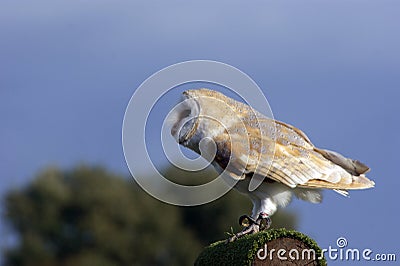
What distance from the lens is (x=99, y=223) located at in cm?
4491

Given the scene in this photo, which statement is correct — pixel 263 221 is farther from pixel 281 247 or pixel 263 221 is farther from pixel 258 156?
pixel 281 247

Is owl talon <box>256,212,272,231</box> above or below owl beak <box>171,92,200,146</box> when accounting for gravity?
below

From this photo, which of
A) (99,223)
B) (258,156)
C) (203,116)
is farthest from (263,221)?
(99,223)

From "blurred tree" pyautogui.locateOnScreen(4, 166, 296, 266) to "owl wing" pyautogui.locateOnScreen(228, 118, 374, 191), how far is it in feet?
99.0

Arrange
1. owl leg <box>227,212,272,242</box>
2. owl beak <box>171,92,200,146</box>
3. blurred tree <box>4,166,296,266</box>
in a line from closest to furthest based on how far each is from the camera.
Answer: owl leg <box>227,212,272,242</box>
owl beak <box>171,92,200,146</box>
blurred tree <box>4,166,296,266</box>

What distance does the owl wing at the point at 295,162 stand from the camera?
34.4 feet

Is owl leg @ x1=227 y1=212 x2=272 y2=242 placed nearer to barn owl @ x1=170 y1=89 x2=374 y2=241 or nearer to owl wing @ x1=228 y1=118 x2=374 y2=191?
barn owl @ x1=170 y1=89 x2=374 y2=241

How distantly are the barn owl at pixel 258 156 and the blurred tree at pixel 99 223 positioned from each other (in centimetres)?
3027

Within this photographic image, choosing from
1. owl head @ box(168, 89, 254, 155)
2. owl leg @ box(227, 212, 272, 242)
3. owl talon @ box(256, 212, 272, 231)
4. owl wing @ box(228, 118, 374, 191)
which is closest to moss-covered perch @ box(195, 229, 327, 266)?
owl leg @ box(227, 212, 272, 242)

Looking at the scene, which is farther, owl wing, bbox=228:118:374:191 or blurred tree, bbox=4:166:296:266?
blurred tree, bbox=4:166:296:266

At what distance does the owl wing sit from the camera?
10.5 meters

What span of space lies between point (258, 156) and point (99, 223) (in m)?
34.9

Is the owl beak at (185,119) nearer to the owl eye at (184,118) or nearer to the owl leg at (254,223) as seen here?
the owl eye at (184,118)

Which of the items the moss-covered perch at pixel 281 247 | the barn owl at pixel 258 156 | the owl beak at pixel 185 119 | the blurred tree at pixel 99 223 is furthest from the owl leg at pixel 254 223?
the blurred tree at pixel 99 223
